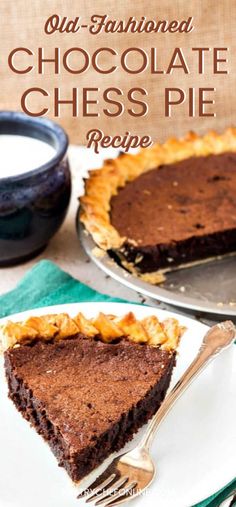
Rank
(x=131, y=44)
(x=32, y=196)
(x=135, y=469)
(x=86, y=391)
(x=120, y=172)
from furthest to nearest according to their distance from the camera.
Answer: (x=131, y=44), (x=120, y=172), (x=32, y=196), (x=86, y=391), (x=135, y=469)

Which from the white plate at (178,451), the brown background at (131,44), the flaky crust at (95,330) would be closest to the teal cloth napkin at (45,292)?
the flaky crust at (95,330)

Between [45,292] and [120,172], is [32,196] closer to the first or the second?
[45,292]

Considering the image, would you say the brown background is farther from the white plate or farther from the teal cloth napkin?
the white plate

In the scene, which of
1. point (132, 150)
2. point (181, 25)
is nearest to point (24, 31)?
point (181, 25)

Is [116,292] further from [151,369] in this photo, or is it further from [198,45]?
[198,45]

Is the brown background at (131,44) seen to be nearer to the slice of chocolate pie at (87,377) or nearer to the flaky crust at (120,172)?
the flaky crust at (120,172)

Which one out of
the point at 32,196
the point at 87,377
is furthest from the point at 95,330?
the point at 32,196
